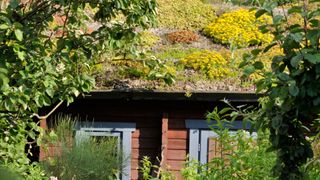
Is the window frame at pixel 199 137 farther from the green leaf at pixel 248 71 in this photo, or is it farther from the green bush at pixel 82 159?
the green leaf at pixel 248 71

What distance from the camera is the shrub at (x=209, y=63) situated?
9.72 m

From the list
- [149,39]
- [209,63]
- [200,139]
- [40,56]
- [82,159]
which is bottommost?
[82,159]

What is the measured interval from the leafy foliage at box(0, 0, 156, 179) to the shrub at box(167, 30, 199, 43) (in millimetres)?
2521

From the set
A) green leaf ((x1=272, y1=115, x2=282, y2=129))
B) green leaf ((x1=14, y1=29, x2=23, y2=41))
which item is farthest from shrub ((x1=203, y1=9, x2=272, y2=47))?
green leaf ((x1=272, y1=115, x2=282, y2=129))

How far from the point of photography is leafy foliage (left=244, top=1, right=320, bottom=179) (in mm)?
3322

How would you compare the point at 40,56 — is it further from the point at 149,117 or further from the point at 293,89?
the point at 293,89

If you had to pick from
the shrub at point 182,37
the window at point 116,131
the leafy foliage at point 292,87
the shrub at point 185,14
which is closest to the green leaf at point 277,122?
the leafy foliage at point 292,87

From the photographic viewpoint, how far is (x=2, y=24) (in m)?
5.93

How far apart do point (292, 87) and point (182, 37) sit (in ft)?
25.7

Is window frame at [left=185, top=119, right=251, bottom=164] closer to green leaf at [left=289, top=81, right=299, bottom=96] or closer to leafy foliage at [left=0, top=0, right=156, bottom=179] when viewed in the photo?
leafy foliage at [left=0, top=0, right=156, bottom=179]

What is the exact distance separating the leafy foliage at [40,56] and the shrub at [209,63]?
5.43 feet

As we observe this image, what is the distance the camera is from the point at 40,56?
6695 millimetres

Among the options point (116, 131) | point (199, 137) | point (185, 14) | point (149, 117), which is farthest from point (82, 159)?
point (185, 14)

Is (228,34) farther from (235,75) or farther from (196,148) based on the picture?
(196,148)
